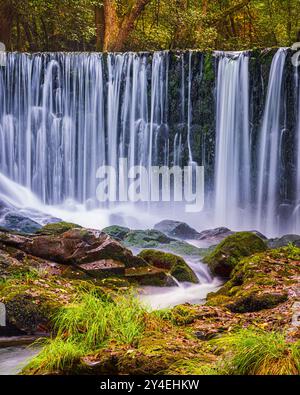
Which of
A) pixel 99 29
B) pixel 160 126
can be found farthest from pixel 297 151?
pixel 99 29

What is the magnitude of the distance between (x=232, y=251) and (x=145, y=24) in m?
16.7

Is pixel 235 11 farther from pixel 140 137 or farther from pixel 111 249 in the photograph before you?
pixel 111 249

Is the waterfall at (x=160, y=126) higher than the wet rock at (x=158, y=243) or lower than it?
higher

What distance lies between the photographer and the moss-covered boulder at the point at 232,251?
33.1 feet

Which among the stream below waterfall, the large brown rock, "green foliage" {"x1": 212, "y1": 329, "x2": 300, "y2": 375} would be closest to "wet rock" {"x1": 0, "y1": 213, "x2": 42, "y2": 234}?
the large brown rock

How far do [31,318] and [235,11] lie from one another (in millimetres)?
21659

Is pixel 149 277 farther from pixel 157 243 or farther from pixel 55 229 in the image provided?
pixel 157 243

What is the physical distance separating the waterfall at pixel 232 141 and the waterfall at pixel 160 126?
0.09ft

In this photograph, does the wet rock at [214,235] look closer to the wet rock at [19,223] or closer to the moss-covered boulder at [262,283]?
the wet rock at [19,223]

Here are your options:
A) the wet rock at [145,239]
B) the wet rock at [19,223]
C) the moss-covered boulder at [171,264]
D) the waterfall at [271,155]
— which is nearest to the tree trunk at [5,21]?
the wet rock at [19,223]

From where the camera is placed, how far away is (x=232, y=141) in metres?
16.6

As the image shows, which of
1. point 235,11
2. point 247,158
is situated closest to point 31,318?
point 247,158

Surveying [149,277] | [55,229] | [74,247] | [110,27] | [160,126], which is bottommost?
[149,277]
